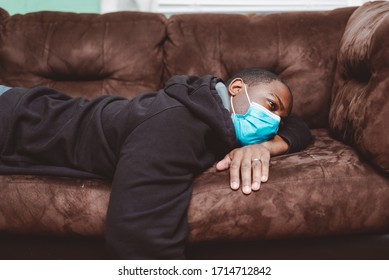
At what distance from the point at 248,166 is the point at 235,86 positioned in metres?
0.34

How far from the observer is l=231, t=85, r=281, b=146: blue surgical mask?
1.08 meters

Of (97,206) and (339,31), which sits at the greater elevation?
(339,31)

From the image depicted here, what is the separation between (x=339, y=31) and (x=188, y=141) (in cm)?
100

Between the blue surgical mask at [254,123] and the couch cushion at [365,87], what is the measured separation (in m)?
0.24

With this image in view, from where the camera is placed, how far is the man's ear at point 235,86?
45.4 inches

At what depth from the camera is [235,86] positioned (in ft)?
3.83

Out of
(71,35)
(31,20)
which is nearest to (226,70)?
(71,35)

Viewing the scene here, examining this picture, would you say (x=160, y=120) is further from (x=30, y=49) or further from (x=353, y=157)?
(x=30, y=49)

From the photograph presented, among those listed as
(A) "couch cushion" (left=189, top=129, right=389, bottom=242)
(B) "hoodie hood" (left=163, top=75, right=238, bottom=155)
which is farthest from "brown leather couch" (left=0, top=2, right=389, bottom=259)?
(B) "hoodie hood" (left=163, top=75, right=238, bottom=155)

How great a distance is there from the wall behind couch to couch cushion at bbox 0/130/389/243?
1.40m

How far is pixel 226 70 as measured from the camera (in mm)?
1561

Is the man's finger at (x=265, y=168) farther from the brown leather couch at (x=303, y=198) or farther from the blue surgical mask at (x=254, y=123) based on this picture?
the blue surgical mask at (x=254, y=123)

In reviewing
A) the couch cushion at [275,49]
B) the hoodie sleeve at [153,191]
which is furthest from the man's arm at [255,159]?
the couch cushion at [275,49]

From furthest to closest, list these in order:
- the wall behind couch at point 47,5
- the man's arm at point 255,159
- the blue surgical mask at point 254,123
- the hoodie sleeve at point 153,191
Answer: the wall behind couch at point 47,5, the blue surgical mask at point 254,123, the man's arm at point 255,159, the hoodie sleeve at point 153,191
